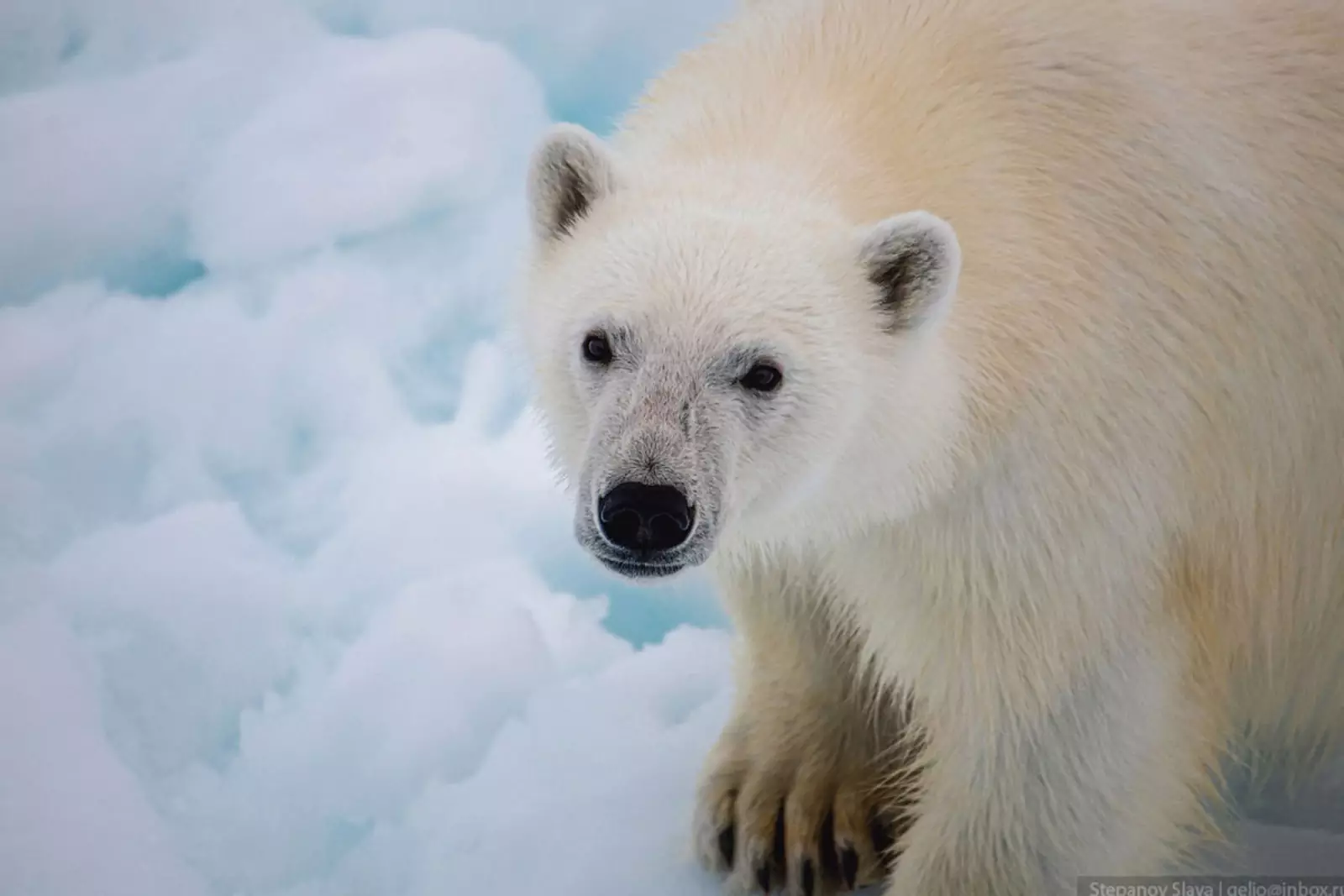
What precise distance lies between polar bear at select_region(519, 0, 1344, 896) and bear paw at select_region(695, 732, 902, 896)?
28 centimetres

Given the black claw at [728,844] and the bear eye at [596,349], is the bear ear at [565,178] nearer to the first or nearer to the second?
the bear eye at [596,349]

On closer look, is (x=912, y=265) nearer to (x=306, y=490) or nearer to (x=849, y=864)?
(x=849, y=864)

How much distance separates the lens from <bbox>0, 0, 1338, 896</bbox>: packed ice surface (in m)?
2.66

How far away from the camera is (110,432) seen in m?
3.07

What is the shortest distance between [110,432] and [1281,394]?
8.11 feet

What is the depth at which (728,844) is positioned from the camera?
2732 millimetres

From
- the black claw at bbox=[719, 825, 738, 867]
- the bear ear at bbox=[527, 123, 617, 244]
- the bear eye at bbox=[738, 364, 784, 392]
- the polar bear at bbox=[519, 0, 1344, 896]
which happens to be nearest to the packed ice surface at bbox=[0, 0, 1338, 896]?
the black claw at bbox=[719, 825, 738, 867]

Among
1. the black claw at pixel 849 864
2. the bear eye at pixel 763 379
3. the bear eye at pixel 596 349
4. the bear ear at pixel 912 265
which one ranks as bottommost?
the black claw at pixel 849 864

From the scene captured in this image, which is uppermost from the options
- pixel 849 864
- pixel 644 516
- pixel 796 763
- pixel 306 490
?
pixel 306 490

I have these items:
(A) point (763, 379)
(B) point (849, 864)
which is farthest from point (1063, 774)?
(A) point (763, 379)

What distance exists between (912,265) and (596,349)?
0.45m

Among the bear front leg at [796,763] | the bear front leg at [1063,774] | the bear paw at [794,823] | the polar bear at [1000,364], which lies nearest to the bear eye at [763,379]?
the polar bear at [1000,364]

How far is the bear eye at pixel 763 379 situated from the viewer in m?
1.78

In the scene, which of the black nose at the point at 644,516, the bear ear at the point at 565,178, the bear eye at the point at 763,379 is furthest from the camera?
the bear ear at the point at 565,178
